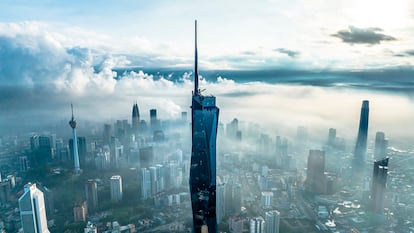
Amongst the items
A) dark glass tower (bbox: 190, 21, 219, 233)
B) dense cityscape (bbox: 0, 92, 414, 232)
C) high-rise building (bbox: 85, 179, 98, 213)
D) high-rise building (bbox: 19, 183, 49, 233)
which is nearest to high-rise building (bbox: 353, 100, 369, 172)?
dense cityscape (bbox: 0, 92, 414, 232)

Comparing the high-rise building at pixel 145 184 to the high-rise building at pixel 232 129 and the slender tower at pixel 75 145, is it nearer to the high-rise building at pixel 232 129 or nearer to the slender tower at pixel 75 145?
the slender tower at pixel 75 145

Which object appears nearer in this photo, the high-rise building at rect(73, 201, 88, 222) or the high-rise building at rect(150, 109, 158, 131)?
the high-rise building at rect(73, 201, 88, 222)

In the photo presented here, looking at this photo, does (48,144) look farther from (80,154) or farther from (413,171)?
(413,171)

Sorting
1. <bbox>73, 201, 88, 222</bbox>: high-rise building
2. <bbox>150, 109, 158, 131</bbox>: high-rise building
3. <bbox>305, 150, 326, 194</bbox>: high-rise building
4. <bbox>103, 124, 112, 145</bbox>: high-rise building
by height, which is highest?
<bbox>150, 109, 158, 131</bbox>: high-rise building

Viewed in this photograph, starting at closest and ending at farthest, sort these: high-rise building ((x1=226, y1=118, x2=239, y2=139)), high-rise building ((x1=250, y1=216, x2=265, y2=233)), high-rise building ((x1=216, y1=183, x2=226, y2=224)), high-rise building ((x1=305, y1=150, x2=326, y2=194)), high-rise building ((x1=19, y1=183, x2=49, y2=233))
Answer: high-rise building ((x1=19, y1=183, x2=49, y2=233)) → high-rise building ((x1=250, y1=216, x2=265, y2=233)) → high-rise building ((x1=216, y1=183, x2=226, y2=224)) → high-rise building ((x1=305, y1=150, x2=326, y2=194)) → high-rise building ((x1=226, y1=118, x2=239, y2=139))

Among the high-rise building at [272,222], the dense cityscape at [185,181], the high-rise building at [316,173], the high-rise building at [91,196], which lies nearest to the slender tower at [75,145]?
the dense cityscape at [185,181]

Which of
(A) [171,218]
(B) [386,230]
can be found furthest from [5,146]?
(B) [386,230]

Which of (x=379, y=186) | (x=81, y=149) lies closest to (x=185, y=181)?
(x=81, y=149)

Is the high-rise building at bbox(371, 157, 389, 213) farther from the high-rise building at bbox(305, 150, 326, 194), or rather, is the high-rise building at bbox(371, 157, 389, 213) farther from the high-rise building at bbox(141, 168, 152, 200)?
the high-rise building at bbox(141, 168, 152, 200)
